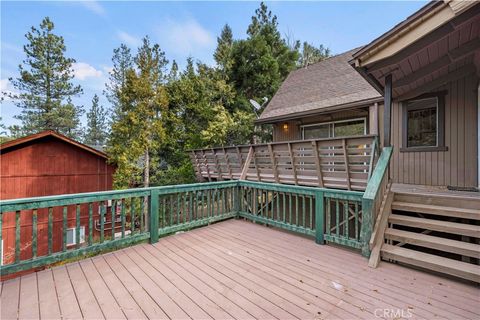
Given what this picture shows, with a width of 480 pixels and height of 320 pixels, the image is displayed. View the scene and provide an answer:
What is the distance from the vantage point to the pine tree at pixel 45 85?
51.4ft

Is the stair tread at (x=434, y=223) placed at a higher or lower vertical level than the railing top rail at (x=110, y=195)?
lower

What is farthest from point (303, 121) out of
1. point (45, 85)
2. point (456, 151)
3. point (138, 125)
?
point (45, 85)

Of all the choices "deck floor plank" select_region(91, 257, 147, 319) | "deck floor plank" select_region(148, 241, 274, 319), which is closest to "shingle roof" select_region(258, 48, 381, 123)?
"deck floor plank" select_region(148, 241, 274, 319)

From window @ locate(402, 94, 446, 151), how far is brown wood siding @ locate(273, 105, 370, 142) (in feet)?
2.59

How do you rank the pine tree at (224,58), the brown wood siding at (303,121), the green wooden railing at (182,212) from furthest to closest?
the pine tree at (224,58), the brown wood siding at (303,121), the green wooden railing at (182,212)

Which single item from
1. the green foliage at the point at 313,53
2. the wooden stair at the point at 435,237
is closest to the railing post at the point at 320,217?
the wooden stair at the point at 435,237

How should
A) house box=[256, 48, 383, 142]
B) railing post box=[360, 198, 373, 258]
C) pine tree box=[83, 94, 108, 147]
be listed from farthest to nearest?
pine tree box=[83, 94, 108, 147]
house box=[256, 48, 383, 142]
railing post box=[360, 198, 373, 258]

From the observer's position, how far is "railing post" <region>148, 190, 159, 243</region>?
3.55m

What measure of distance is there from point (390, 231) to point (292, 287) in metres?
1.72

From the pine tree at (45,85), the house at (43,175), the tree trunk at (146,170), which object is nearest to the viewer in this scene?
the house at (43,175)

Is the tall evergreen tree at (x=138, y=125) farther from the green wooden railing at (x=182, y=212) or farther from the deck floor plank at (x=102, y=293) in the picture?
the deck floor plank at (x=102, y=293)

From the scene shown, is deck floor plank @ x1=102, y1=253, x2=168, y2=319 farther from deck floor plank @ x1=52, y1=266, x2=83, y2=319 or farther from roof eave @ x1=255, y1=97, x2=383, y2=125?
roof eave @ x1=255, y1=97, x2=383, y2=125

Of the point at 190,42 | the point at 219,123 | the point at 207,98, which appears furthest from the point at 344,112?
the point at 190,42

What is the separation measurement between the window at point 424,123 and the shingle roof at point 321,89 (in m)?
0.90
